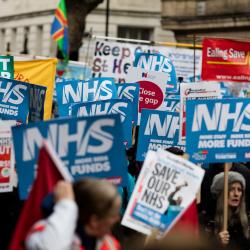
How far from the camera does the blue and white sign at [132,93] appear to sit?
35.4 feet

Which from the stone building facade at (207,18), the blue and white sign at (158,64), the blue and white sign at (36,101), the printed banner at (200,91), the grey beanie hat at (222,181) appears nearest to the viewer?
the grey beanie hat at (222,181)

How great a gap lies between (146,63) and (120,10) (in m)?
32.6

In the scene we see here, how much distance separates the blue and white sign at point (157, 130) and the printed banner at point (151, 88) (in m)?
1.84

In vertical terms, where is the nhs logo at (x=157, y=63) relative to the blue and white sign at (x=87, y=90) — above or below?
above

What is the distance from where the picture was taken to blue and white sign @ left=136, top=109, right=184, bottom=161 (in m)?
10.1

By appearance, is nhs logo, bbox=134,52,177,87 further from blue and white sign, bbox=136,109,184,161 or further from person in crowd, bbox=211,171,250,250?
person in crowd, bbox=211,171,250,250

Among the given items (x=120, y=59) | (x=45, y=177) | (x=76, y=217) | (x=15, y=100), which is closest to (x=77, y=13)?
(x=120, y=59)

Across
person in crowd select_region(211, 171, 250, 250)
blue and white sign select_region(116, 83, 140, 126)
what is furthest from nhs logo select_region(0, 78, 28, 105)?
person in crowd select_region(211, 171, 250, 250)

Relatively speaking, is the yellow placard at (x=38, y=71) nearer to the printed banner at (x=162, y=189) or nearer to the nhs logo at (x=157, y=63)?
the nhs logo at (x=157, y=63)

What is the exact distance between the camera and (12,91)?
9.95 meters

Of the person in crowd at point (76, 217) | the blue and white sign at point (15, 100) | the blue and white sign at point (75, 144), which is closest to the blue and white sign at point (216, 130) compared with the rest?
the blue and white sign at point (75, 144)

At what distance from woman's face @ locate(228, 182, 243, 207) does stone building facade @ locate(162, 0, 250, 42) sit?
1995 cm

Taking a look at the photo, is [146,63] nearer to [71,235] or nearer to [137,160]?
[137,160]

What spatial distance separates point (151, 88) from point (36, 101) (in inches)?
120
